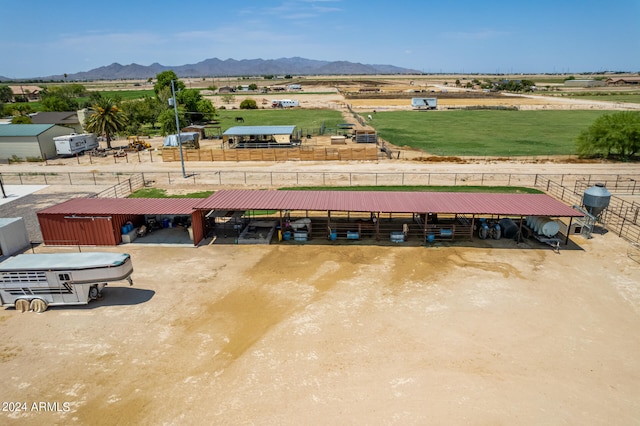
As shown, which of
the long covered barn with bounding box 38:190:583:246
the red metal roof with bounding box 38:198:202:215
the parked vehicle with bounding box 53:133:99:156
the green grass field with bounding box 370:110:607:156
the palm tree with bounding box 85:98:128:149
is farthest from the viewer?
the palm tree with bounding box 85:98:128:149

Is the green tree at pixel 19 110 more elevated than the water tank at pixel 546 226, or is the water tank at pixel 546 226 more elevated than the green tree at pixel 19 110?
the green tree at pixel 19 110

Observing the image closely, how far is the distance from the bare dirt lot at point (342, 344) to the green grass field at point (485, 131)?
40.1 metres

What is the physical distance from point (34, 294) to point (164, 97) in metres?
80.8

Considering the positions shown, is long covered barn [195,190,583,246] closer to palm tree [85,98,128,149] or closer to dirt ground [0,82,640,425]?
dirt ground [0,82,640,425]

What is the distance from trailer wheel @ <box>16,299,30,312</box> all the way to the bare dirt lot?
36 cm

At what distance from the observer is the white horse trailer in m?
20.7

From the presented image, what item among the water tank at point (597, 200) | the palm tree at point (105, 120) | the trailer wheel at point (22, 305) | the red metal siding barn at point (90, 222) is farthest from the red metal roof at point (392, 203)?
the palm tree at point (105, 120)

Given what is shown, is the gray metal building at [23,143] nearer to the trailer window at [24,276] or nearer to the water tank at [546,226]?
the trailer window at [24,276]

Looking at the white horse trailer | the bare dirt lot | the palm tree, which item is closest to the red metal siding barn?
the bare dirt lot

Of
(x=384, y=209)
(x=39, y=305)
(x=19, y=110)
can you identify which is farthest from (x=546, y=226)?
(x=19, y=110)

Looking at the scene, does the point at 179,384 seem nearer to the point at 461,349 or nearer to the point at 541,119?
the point at 461,349

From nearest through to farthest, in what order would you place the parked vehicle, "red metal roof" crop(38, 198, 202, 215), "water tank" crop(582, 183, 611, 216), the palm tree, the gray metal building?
1. "red metal roof" crop(38, 198, 202, 215)
2. "water tank" crop(582, 183, 611, 216)
3. the gray metal building
4. the parked vehicle
5. the palm tree

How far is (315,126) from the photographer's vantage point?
87.4m

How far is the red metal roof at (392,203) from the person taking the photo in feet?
93.8
